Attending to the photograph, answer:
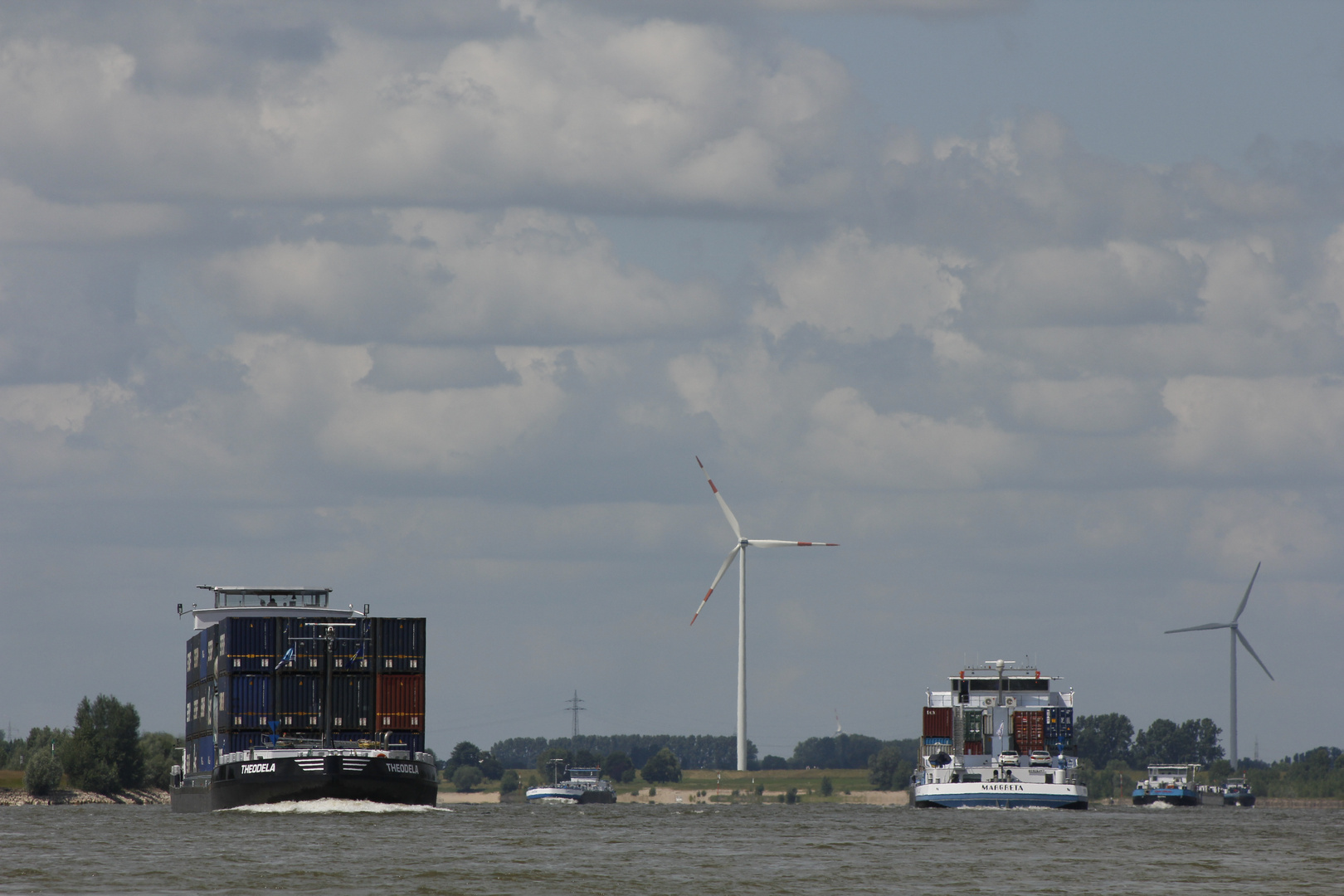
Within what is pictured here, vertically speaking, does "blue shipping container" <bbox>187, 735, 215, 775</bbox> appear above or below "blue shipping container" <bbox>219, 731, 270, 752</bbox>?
below

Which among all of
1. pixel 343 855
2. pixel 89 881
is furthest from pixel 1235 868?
pixel 89 881

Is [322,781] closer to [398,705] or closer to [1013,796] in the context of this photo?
[398,705]

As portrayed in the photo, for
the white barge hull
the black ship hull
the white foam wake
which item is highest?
the black ship hull

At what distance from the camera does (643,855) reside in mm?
105062

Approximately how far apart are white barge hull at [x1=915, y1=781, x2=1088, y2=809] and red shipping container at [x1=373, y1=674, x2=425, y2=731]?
5616 centimetres

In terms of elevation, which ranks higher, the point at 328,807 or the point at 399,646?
the point at 399,646

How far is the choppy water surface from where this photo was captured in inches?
3374

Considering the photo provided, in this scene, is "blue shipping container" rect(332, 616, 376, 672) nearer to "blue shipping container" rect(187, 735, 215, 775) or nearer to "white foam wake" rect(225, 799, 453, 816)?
"blue shipping container" rect(187, 735, 215, 775)

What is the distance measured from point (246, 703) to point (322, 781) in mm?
18712

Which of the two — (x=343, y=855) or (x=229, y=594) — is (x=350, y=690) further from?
(x=343, y=855)

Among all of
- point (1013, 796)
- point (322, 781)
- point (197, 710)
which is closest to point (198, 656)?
point (197, 710)

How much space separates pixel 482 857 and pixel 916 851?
80.4ft

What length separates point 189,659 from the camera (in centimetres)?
18275

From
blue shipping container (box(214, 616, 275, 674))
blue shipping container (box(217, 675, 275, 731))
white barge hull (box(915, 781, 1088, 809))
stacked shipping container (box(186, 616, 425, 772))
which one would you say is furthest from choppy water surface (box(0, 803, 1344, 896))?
white barge hull (box(915, 781, 1088, 809))
